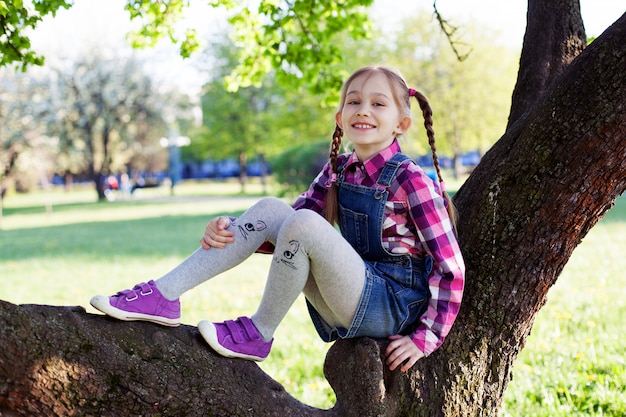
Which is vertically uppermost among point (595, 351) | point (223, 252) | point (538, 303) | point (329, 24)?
point (329, 24)

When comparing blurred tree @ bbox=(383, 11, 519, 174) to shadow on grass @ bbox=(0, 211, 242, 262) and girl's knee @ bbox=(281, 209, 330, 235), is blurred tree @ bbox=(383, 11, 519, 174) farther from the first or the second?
girl's knee @ bbox=(281, 209, 330, 235)

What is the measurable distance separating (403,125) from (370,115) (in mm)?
192

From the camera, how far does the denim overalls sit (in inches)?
95.0

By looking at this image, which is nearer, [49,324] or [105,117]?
[49,324]

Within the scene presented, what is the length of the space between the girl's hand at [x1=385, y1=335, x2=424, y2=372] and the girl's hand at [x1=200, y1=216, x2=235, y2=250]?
71 cm

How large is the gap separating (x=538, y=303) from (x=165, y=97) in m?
34.9

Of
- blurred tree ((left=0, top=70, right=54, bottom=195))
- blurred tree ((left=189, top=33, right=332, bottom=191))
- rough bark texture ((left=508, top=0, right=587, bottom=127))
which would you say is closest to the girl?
rough bark texture ((left=508, top=0, right=587, bottom=127))

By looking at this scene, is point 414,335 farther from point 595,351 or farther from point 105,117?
point 105,117

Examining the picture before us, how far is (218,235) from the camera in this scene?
7.98 feet

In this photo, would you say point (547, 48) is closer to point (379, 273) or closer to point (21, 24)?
point (379, 273)

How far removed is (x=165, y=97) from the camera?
117ft

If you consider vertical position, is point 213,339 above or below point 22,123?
below

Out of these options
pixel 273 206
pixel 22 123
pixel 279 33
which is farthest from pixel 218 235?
pixel 22 123

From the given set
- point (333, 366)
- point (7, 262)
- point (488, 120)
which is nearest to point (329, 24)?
point (333, 366)
